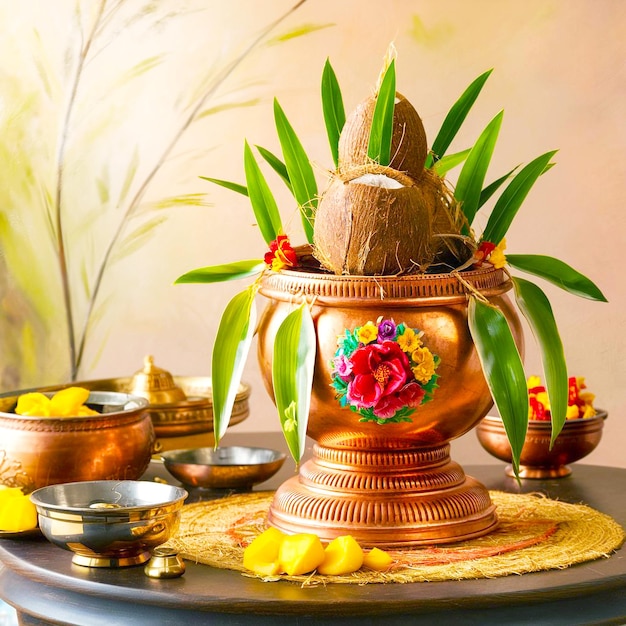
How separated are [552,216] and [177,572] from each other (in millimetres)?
2240

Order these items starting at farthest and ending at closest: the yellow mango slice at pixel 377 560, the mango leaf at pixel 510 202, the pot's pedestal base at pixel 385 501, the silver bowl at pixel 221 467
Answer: the silver bowl at pixel 221 467
the mango leaf at pixel 510 202
the pot's pedestal base at pixel 385 501
the yellow mango slice at pixel 377 560

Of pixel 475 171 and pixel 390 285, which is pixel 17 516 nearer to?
pixel 390 285

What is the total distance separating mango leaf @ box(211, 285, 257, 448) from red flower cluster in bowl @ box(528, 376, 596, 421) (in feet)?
1.60

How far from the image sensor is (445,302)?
3.68 feet

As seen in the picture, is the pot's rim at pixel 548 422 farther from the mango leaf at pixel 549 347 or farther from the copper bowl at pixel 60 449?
the copper bowl at pixel 60 449

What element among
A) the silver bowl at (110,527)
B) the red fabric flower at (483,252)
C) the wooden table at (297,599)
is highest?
the red fabric flower at (483,252)

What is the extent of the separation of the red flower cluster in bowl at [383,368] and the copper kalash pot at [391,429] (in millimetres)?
15

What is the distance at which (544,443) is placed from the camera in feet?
4.81

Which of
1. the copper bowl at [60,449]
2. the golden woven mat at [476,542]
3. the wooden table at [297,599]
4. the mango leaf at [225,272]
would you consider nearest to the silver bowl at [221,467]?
the golden woven mat at [476,542]

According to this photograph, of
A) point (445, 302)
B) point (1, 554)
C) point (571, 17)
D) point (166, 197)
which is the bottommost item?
point (1, 554)

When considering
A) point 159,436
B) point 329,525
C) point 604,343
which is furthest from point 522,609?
point 604,343

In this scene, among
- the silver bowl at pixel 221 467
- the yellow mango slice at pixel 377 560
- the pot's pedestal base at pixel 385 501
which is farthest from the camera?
the silver bowl at pixel 221 467

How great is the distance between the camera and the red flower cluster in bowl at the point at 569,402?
150 centimetres

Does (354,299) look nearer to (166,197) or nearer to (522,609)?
(522,609)
